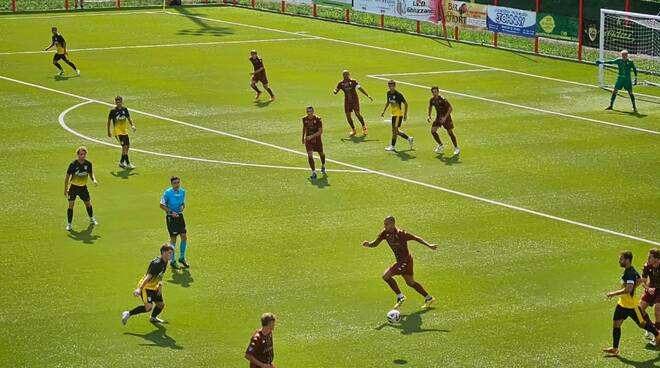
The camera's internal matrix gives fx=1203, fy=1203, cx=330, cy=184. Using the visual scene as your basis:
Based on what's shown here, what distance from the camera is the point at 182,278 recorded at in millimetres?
26406

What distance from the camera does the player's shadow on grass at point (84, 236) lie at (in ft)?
95.7

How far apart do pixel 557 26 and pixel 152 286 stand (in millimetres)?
39051

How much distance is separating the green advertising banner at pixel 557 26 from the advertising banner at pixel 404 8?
22.5 ft

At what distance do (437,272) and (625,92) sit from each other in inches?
985

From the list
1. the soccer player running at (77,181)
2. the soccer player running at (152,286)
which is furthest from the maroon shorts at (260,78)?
the soccer player running at (152,286)

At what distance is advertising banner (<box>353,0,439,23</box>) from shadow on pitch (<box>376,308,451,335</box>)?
4146 cm

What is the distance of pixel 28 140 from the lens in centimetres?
4047

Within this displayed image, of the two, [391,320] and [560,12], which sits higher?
[560,12]

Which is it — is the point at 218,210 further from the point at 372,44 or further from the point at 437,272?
the point at 372,44

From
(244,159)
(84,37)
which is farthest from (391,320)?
(84,37)

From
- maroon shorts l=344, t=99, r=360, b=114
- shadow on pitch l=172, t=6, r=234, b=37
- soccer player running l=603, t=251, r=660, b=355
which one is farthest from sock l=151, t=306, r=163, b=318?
shadow on pitch l=172, t=6, r=234, b=37

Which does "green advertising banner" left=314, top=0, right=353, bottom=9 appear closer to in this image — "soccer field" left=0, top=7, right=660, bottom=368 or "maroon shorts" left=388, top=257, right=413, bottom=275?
"soccer field" left=0, top=7, right=660, bottom=368

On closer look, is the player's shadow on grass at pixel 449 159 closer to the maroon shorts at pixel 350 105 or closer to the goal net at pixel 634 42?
the maroon shorts at pixel 350 105

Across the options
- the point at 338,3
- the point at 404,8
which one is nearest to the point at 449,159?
the point at 404,8
